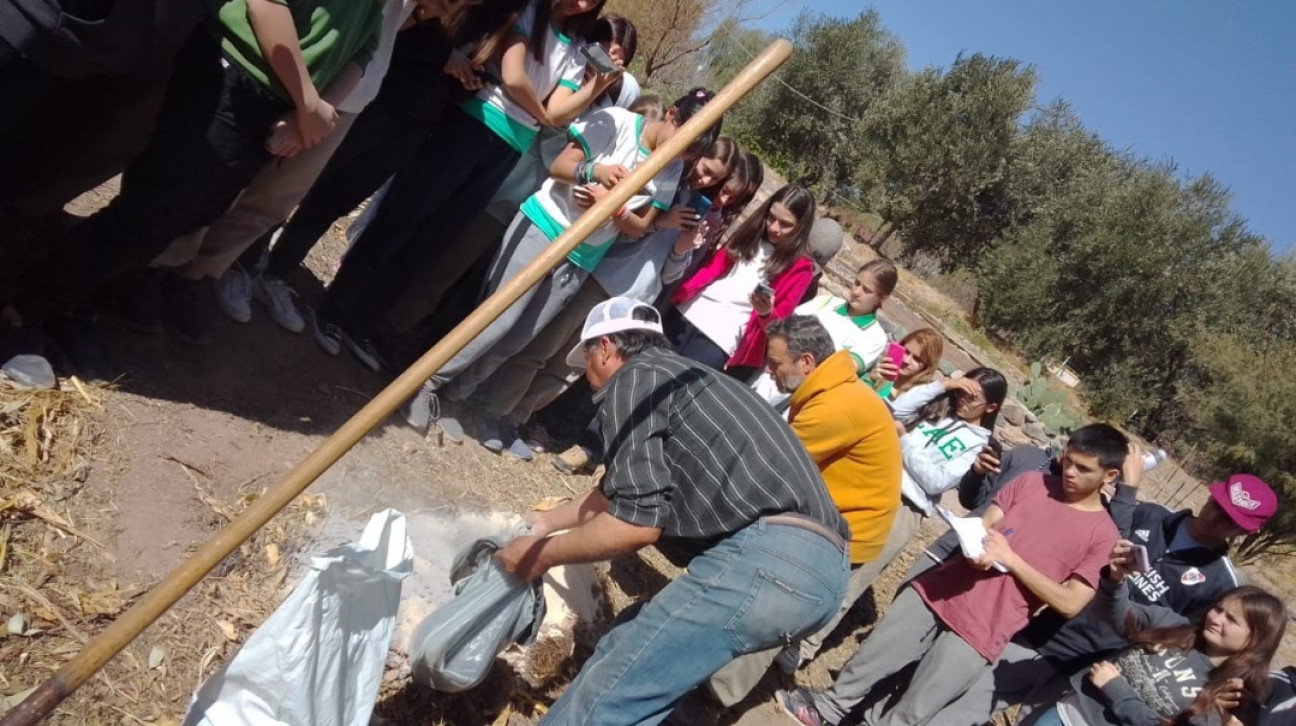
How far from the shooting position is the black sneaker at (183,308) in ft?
10.3

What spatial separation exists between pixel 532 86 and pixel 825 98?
21.9 metres

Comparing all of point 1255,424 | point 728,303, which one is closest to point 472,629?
point 728,303

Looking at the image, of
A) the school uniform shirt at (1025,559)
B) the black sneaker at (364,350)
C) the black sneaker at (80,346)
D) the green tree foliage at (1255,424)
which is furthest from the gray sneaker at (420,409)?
the green tree foliage at (1255,424)

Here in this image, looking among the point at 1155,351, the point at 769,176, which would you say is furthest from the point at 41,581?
the point at 1155,351

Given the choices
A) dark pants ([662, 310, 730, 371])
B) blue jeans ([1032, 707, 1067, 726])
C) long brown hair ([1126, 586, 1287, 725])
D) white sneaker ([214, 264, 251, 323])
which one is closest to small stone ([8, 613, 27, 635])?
white sneaker ([214, 264, 251, 323])

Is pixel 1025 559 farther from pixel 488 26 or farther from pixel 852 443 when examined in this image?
pixel 488 26

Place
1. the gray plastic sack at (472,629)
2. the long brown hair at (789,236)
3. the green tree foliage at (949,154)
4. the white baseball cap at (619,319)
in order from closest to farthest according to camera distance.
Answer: the gray plastic sack at (472,629) < the white baseball cap at (619,319) < the long brown hair at (789,236) < the green tree foliage at (949,154)

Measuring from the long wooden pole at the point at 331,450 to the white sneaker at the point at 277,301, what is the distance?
1896mm

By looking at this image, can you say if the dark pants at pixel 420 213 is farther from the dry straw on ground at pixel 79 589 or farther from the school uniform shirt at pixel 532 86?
the dry straw on ground at pixel 79 589

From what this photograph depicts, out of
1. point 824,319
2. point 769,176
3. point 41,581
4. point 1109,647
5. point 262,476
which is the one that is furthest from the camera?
point 769,176

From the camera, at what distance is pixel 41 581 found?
7.44 ft

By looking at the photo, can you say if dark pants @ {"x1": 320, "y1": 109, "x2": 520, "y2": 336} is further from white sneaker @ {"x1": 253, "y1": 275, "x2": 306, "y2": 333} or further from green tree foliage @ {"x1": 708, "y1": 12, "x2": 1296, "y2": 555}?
green tree foliage @ {"x1": 708, "y1": 12, "x2": 1296, "y2": 555}

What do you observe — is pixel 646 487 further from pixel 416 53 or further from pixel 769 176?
pixel 769 176

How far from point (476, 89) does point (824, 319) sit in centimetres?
215
